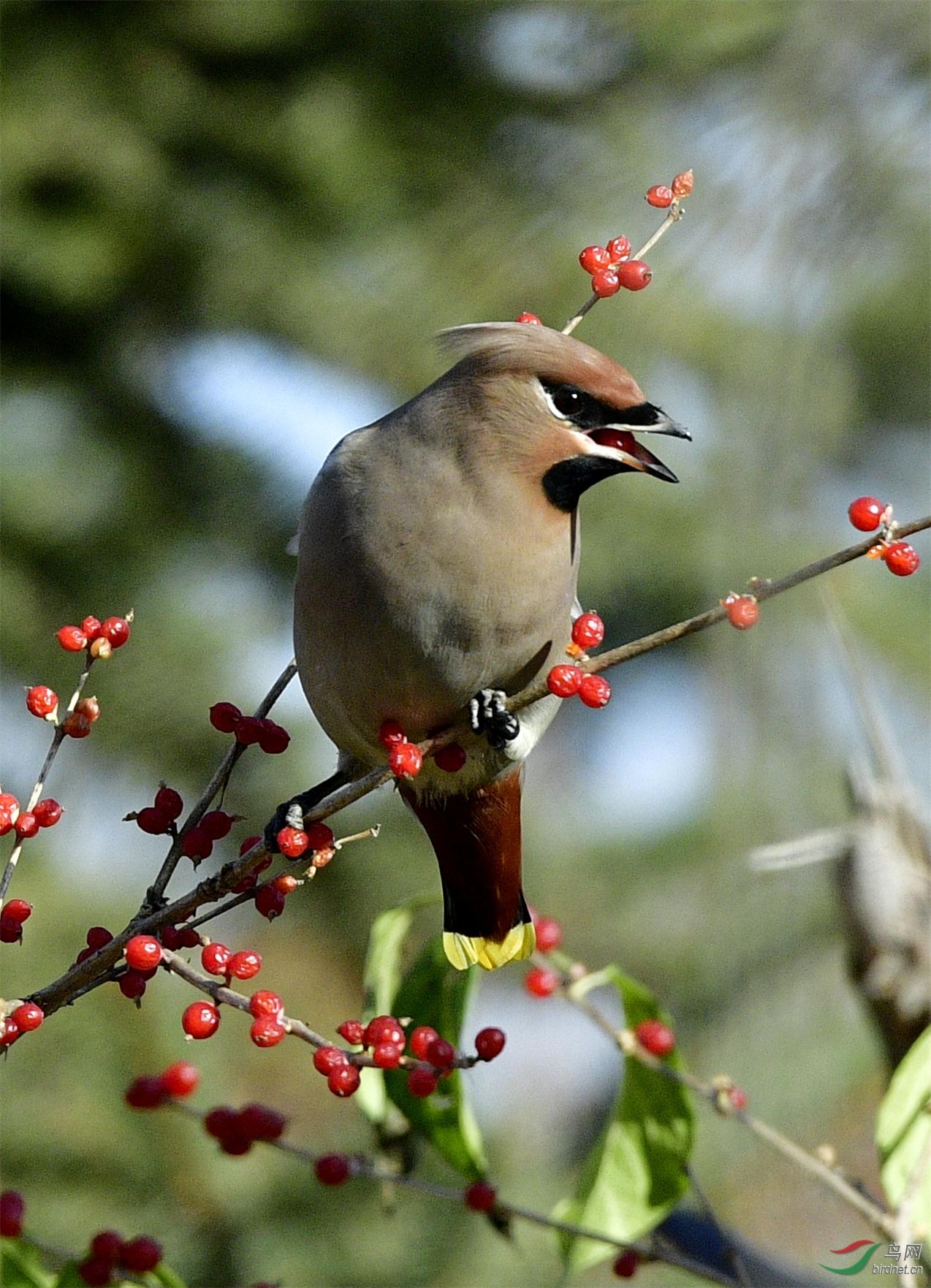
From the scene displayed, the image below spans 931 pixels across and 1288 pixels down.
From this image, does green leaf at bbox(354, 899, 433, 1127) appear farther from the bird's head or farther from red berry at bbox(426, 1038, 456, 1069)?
the bird's head

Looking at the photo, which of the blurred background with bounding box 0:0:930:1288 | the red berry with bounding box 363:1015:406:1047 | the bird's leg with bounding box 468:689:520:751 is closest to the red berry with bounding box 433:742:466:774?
the bird's leg with bounding box 468:689:520:751

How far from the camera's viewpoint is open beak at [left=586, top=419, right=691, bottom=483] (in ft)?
4.86

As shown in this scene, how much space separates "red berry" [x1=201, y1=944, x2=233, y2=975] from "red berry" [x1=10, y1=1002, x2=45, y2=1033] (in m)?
0.17

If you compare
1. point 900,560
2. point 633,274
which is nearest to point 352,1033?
point 900,560

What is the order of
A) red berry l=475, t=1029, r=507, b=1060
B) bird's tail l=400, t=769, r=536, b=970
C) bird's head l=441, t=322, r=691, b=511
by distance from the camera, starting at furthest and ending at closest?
bird's tail l=400, t=769, r=536, b=970 < bird's head l=441, t=322, r=691, b=511 < red berry l=475, t=1029, r=507, b=1060

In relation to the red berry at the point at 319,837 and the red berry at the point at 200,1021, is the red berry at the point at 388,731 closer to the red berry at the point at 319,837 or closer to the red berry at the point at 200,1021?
the red berry at the point at 319,837

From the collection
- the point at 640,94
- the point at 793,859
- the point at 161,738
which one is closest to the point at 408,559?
the point at 793,859

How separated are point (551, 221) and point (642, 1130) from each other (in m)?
2.34

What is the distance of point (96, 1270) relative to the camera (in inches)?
59.1

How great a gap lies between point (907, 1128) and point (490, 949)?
1.56 ft

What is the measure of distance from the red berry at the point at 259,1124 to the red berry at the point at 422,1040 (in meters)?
0.25

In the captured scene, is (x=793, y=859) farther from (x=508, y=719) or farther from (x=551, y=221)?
(x=551, y=221)

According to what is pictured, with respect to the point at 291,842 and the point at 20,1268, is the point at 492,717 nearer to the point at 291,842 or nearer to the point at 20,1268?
the point at 291,842

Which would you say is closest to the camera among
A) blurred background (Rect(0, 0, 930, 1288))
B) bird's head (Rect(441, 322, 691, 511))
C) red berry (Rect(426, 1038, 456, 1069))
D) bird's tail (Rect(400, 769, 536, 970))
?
red berry (Rect(426, 1038, 456, 1069))
